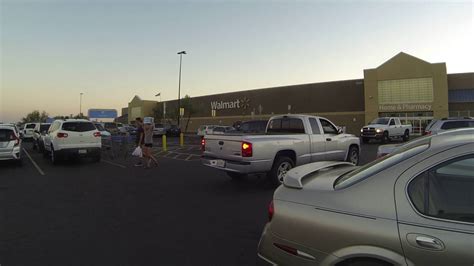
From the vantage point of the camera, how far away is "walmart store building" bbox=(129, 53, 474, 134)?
4853 cm

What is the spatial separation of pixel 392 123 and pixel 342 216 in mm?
28571

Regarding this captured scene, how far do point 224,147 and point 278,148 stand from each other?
1356 millimetres

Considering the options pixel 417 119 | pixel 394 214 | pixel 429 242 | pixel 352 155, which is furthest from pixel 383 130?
pixel 429 242

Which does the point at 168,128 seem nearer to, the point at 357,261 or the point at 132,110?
the point at 357,261

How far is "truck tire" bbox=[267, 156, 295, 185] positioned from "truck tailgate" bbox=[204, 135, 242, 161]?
99 centimetres

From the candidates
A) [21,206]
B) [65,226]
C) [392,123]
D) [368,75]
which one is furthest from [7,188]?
[368,75]

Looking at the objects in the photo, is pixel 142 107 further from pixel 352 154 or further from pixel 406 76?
pixel 352 154

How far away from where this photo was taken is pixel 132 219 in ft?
21.2

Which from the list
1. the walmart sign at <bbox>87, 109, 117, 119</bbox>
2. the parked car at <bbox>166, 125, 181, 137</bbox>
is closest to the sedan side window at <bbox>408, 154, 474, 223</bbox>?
the parked car at <bbox>166, 125, 181, 137</bbox>

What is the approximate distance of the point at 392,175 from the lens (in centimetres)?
279

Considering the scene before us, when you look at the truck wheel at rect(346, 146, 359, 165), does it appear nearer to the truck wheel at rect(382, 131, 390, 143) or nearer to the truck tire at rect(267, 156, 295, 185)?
the truck tire at rect(267, 156, 295, 185)

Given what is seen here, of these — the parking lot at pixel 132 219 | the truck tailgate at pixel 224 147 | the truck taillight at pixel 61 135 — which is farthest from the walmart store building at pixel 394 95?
the parking lot at pixel 132 219

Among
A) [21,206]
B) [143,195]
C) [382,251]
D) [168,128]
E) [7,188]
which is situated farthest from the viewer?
[168,128]

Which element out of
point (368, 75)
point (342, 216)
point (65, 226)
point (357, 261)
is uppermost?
point (368, 75)
